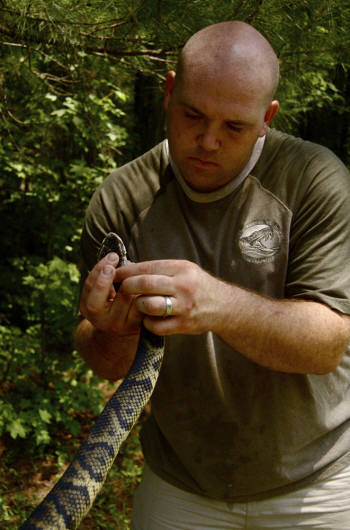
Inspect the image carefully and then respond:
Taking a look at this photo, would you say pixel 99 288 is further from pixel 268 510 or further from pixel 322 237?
pixel 268 510

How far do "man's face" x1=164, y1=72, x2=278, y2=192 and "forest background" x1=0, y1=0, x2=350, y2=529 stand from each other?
106 centimetres

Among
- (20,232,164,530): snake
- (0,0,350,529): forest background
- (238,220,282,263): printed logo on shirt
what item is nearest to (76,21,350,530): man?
(238,220,282,263): printed logo on shirt

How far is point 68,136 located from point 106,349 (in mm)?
4895

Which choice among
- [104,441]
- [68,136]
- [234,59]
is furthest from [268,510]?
[68,136]

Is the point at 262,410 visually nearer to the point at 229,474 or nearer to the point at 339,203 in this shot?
the point at 229,474

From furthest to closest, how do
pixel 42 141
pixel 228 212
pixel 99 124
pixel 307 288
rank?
pixel 42 141, pixel 99 124, pixel 228 212, pixel 307 288

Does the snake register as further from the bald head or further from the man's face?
the bald head

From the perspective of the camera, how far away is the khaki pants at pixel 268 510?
2.31 meters

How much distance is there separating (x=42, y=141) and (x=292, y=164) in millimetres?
4307

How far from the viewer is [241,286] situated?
6.53 feet

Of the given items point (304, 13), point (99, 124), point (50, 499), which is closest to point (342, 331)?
point (50, 499)

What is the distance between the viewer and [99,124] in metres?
5.16

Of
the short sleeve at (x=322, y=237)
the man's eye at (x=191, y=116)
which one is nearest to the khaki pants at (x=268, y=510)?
the short sleeve at (x=322, y=237)

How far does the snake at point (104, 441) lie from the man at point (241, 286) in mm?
146
